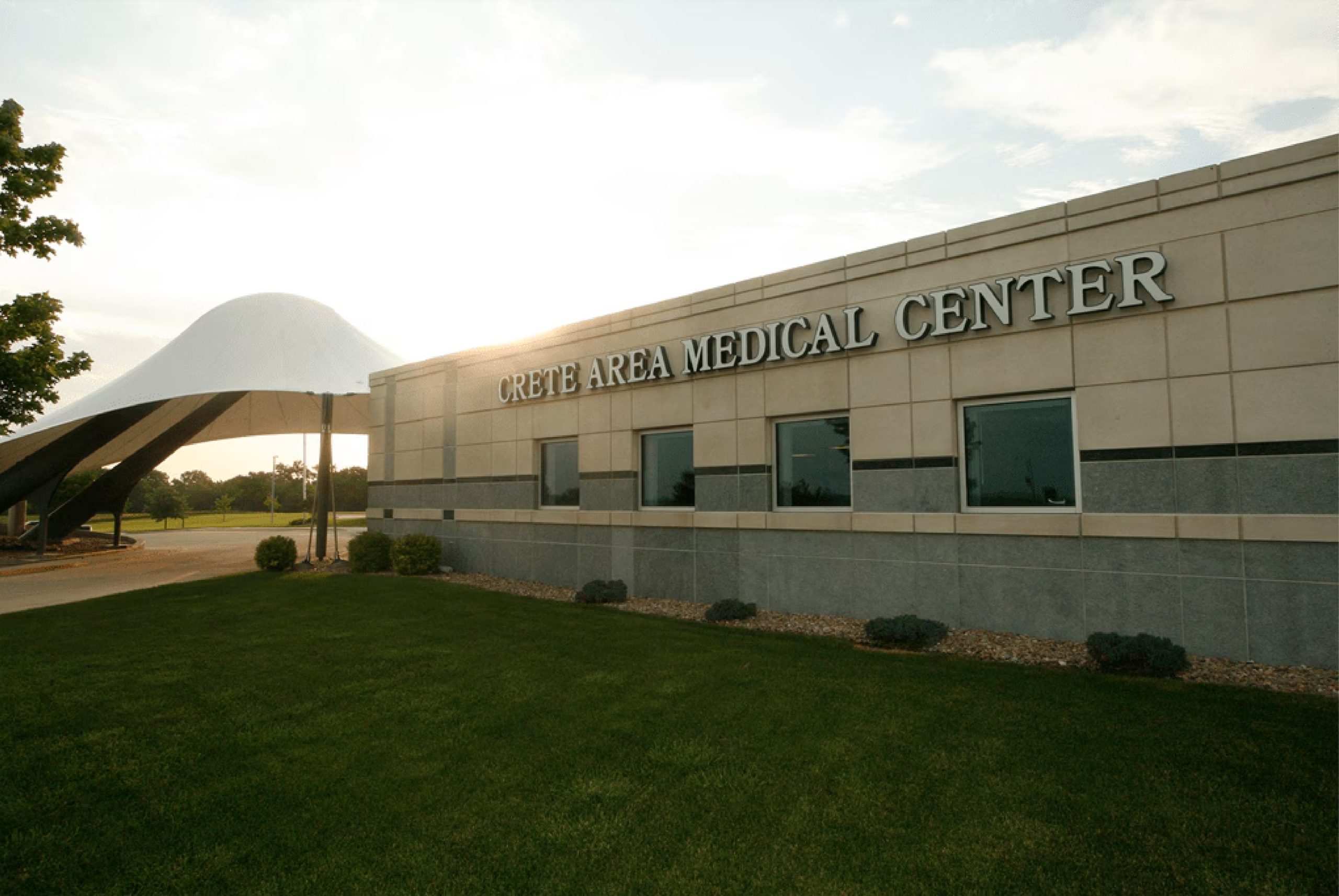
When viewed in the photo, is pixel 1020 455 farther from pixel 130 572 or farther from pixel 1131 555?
pixel 130 572

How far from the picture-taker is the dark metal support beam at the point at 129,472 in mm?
36938

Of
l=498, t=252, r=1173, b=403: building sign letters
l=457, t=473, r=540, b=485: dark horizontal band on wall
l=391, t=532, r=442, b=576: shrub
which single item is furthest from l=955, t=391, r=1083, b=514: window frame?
l=391, t=532, r=442, b=576: shrub

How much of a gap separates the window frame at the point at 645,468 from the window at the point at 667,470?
0.06ft

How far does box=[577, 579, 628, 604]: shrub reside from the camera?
1638 centimetres

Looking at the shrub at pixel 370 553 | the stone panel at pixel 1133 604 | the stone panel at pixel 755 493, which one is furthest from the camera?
the shrub at pixel 370 553

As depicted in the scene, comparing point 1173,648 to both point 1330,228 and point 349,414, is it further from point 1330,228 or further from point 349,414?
point 349,414

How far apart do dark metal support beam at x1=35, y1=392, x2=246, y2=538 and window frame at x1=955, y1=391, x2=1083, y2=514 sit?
1447 inches

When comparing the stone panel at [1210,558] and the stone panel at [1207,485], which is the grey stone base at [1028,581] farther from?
the stone panel at [1207,485]

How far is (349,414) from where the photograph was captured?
39.5 meters

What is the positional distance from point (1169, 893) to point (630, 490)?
13862mm

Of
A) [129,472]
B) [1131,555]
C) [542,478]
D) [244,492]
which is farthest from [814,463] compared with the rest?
[244,492]

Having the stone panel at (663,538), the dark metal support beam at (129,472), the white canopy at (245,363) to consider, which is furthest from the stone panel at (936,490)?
the dark metal support beam at (129,472)

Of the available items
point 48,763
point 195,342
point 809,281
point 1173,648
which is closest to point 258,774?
point 48,763

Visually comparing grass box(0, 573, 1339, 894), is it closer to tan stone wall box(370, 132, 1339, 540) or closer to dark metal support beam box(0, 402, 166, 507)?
tan stone wall box(370, 132, 1339, 540)
